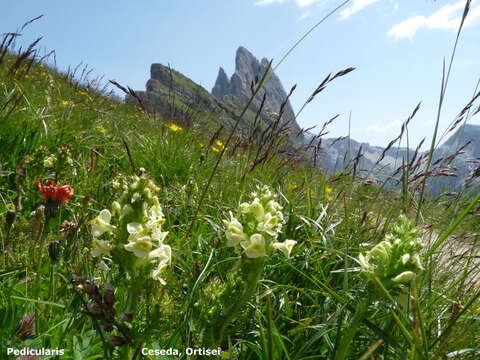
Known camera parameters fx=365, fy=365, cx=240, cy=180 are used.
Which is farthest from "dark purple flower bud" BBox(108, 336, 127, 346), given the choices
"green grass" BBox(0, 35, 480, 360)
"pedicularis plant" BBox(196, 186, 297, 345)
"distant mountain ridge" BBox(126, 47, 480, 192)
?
"distant mountain ridge" BBox(126, 47, 480, 192)

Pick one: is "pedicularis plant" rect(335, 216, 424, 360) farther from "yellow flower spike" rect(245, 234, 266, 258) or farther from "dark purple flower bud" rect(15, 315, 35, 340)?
"dark purple flower bud" rect(15, 315, 35, 340)

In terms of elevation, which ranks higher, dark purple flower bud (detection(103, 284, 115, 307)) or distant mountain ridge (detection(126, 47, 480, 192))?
distant mountain ridge (detection(126, 47, 480, 192))

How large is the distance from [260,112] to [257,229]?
1782 mm

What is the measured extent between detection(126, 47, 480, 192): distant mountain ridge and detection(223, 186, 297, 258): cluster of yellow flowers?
108 centimetres

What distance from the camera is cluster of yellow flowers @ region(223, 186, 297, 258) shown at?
1169mm

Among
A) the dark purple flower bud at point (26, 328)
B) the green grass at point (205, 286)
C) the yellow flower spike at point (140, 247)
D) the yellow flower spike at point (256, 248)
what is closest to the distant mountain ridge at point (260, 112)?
the green grass at point (205, 286)

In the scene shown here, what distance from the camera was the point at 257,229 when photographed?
1.24 metres

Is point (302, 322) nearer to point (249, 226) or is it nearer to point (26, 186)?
point (249, 226)

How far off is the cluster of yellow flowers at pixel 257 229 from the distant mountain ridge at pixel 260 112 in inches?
42.4

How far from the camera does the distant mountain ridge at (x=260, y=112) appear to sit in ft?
10.2

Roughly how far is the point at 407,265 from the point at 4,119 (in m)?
3.37

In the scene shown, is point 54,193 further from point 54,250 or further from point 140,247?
point 140,247

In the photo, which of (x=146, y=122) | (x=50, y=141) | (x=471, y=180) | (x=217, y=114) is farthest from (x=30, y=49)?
(x=146, y=122)

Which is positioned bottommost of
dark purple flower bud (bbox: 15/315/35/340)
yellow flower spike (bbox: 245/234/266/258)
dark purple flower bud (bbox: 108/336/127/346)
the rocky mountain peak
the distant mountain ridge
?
dark purple flower bud (bbox: 15/315/35/340)
